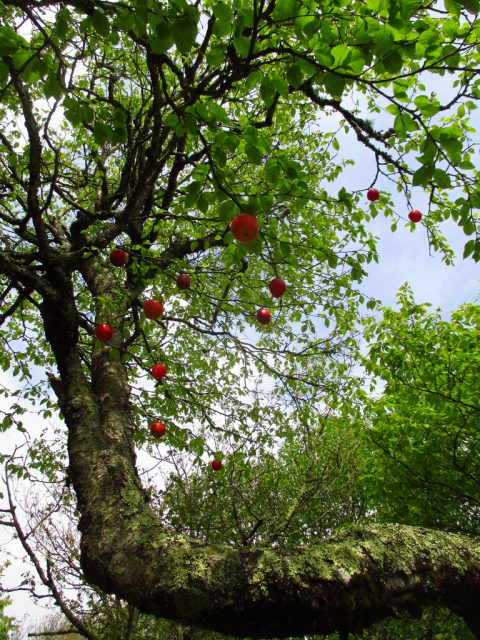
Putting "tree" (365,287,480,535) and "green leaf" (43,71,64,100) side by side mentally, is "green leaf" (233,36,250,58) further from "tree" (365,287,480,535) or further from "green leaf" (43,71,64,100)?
"tree" (365,287,480,535)

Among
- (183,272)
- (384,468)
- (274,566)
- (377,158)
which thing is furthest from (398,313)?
(274,566)

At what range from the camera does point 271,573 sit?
1655 mm

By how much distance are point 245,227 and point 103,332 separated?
2034mm

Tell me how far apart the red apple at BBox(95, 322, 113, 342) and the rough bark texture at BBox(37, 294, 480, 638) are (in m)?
1.55

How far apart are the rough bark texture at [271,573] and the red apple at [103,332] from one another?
155cm

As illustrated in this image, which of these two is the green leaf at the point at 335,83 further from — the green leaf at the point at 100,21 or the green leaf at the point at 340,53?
the green leaf at the point at 100,21

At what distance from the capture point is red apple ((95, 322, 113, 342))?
361cm

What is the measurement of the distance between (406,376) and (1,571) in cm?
1770

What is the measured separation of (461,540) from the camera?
215 centimetres

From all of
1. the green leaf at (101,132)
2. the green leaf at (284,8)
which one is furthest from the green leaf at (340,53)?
the green leaf at (101,132)

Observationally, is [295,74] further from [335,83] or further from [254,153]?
[254,153]

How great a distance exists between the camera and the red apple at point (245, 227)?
6.88 feet

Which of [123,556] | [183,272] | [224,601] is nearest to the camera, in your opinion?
[224,601]

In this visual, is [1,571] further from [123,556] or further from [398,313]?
[123,556]
